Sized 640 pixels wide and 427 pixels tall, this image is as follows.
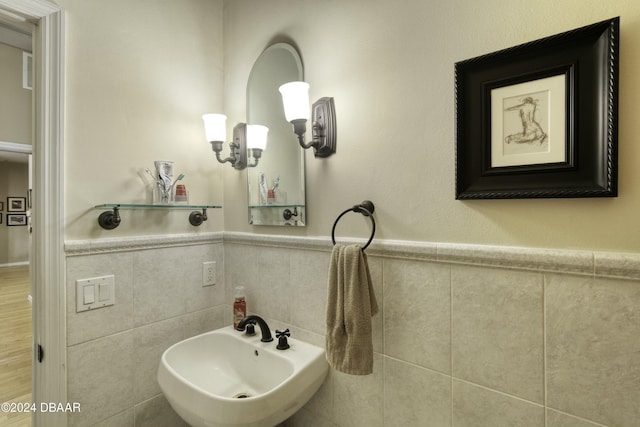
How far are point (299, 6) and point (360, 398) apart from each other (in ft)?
5.26

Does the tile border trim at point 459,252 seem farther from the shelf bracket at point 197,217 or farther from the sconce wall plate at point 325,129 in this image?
the sconce wall plate at point 325,129

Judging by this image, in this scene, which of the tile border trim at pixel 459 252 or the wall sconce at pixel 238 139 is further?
the wall sconce at pixel 238 139

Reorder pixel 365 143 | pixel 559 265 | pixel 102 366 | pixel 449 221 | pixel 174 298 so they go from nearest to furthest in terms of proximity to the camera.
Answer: pixel 559 265 → pixel 449 221 → pixel 365 143 → pixel 102 366 → pixel 174 298

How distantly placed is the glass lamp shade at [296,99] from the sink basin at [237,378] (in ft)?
3.01

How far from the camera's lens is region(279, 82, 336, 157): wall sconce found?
1139mm

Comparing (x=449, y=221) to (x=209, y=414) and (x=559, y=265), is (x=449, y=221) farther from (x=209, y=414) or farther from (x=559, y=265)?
(x=209, y=414)

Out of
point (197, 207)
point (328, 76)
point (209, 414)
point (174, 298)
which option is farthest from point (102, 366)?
point (328, 76)

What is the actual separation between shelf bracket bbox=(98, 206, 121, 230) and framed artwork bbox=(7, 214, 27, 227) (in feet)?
24.7

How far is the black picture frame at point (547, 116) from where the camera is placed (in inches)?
27.5

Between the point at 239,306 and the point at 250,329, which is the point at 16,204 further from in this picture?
the point at 250,329

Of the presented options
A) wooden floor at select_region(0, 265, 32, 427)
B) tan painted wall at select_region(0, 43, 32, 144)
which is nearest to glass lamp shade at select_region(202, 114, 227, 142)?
→ wooden floor at select_region(0, 265, 32, 427)

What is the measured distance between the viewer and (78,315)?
1.19 meters

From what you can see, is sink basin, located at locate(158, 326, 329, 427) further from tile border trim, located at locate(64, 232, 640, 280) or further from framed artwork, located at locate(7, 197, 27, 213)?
framed artwork, located at locate(7, 197, 27, 213)

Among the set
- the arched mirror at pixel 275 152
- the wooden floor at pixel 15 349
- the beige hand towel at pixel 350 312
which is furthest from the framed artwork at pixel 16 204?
the beige hand towel at pixel 350 312
